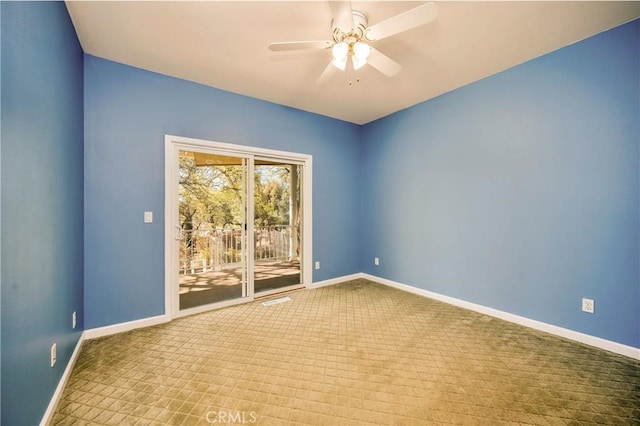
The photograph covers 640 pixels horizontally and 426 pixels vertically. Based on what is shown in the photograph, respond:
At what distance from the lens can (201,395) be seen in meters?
1.70

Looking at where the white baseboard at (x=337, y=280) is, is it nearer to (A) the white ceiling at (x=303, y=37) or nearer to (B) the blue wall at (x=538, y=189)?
(B) the blue wall at (x=538, y=189)

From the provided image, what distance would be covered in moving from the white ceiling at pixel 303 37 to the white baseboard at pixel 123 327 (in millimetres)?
2749

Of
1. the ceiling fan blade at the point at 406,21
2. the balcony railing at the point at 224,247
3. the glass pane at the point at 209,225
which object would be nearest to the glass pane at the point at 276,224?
the balcony railing at the point at 224,247

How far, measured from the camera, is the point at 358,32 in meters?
1.86

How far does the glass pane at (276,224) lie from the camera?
4.39m

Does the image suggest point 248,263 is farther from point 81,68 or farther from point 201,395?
point 81,68

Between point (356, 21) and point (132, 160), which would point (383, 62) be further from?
point (132, 160)

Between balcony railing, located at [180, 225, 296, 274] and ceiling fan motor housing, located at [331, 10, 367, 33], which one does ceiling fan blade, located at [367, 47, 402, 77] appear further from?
balcony railing, located at [180, 225, 296, 274]

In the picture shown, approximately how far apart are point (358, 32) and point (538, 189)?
2.40 m

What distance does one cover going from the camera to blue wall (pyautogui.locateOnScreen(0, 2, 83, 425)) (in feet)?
3.69

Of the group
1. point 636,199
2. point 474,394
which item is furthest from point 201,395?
point 636,199

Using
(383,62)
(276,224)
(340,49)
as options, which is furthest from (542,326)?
(276,224)

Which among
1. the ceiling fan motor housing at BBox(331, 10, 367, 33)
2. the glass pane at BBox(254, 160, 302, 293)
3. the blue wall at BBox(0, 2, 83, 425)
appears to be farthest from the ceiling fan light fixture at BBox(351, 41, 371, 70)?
the glass pane at BBox(254, 160, 302, 293)

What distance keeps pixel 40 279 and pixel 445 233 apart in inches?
153
